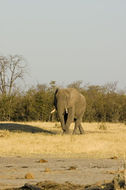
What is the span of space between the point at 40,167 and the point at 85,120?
26046mm

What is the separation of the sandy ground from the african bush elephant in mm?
9690

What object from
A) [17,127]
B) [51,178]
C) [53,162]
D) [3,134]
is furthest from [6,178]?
[17,127]

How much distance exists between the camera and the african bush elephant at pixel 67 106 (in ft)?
83.6

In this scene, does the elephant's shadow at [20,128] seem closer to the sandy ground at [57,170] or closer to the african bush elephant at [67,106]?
the african bush elephant at [67,106]

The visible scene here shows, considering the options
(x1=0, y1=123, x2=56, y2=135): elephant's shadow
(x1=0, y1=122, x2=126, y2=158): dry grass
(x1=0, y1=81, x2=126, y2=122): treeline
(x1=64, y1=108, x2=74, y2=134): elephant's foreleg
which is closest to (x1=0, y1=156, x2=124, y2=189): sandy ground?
(x1=0, y1=122, x2=126, y2=158): dry grass

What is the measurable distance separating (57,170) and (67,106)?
1323cm

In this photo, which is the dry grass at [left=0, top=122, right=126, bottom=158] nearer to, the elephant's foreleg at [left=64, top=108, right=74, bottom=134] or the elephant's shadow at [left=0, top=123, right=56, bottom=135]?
the elephant's foreleg at [left=64, top=108, right=74, bottom=134]

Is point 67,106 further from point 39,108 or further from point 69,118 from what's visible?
point 39,108

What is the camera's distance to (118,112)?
4072 centimetres

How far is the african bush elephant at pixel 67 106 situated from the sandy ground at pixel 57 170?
9.69 meters

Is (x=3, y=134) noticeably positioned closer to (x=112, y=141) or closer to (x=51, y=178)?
(x=112, y=141)

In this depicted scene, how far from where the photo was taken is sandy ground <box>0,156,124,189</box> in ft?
35.1

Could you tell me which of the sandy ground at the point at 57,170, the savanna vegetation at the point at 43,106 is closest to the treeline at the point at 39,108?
the savanna vegetation at the point at 43,106

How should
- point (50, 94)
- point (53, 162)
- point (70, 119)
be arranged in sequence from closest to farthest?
point (53, 162) < point (70, 119) < point (50, 94)
